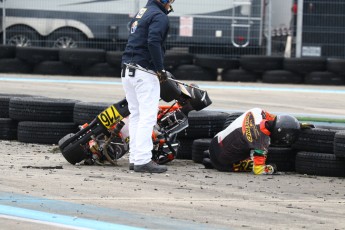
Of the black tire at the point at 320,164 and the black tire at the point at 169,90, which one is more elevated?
the black tire at the point at 169,90

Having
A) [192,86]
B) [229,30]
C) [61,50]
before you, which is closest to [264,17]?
[229,30]

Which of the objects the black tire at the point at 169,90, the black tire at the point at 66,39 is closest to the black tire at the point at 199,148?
the black tire at the point at 169,90

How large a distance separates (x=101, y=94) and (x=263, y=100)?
309 centimetres

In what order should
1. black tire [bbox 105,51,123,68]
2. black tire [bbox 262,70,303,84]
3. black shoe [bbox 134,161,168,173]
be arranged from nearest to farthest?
black shoe [bbox 134,161,168,173], black tire [bbox 262,70,303,84], black tire [bbox 105,51,123,68]

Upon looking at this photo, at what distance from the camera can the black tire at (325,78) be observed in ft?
70.5

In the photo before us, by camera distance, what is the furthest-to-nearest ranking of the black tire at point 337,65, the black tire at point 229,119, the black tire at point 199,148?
the black tire at point 337,65 → the black tire at point 229,119 → the black tire at point 199,148

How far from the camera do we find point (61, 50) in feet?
71.4

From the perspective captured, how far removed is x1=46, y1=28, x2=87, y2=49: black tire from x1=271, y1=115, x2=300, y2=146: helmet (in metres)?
13.7

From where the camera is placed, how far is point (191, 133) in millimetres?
11273

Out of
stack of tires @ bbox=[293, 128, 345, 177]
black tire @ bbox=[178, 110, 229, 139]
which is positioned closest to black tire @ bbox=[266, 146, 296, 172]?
stack of tires @ bbox=[293, 128, 345, 177]

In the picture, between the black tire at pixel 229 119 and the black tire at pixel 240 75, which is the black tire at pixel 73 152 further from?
the black tire at pixel 240 75

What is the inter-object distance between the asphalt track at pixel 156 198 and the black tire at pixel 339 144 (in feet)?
0.95

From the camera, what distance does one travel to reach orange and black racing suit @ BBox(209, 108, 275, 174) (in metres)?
10.0

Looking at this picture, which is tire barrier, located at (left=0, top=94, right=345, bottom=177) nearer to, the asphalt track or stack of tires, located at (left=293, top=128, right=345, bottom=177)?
stack of tires, located at (left=293, top=128, right=345, bottom=177)
